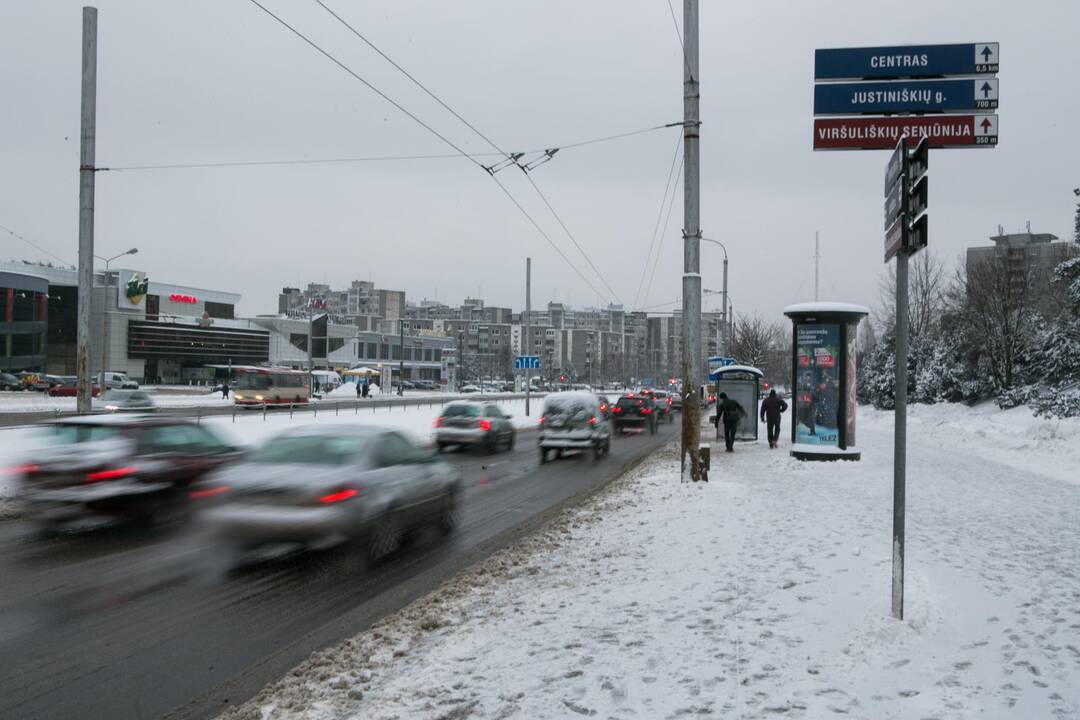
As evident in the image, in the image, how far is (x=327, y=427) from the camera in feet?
30.6

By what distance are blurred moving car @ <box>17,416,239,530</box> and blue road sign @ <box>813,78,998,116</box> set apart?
9814 mm

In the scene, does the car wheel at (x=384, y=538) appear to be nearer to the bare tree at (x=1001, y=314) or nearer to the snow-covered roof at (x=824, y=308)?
the snow-covered roof at (x=824, y=308)

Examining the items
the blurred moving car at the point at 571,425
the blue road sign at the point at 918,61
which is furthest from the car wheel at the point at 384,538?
the blurred moving car at the point at 571,425

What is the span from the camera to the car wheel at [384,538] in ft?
28.2

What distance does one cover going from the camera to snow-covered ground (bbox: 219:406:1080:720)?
4.23 m

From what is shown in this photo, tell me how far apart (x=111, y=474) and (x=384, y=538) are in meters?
3.78

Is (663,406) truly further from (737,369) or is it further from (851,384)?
(851,384)

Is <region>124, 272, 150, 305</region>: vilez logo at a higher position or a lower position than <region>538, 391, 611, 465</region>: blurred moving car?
higher

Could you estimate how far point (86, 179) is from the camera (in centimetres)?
1299

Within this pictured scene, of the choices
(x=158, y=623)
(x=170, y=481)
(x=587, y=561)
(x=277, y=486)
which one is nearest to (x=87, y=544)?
(x=170, y=481)

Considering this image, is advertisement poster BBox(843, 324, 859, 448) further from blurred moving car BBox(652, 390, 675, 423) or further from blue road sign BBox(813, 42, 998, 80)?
blurred moving car BBox(652, 390, 675, 423)

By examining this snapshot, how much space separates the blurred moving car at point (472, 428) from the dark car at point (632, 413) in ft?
29.5

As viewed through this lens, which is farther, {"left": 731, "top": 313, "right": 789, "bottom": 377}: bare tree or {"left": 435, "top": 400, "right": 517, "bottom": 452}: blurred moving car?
{"left": 731, "top": 313, "right": 789, "bottom": 377}: bare tree

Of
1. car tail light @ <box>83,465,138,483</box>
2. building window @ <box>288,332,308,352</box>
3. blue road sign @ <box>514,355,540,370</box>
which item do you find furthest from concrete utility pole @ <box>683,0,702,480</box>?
building window @ <box>288,332,308,352</box>
